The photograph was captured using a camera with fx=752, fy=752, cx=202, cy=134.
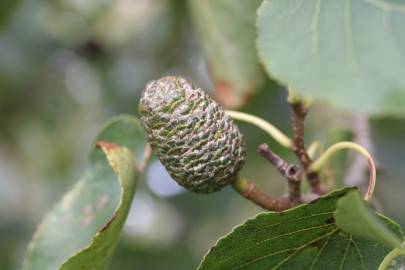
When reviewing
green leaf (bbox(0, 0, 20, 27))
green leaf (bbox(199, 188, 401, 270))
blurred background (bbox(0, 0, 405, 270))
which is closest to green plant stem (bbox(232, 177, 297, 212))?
green leaf (bbox(199, 188, 401, 270))

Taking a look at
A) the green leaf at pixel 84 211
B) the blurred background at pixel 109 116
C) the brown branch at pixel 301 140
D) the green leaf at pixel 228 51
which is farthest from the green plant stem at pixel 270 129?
the blurred background at pixel 109 116

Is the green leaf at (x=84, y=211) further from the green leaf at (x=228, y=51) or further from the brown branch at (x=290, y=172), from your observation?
the green leaf at (x=228, y=51)

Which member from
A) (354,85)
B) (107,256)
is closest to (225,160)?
(107,256)

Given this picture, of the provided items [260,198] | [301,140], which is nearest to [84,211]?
[260,198]

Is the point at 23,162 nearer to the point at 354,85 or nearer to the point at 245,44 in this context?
the point at 245,44

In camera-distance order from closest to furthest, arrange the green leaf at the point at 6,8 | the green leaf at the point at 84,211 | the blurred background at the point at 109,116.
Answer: the green leaf at the point at 84,211, the green leaf at the point at 6,8, the blurred background at the point at 109,116

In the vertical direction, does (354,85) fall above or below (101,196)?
above
